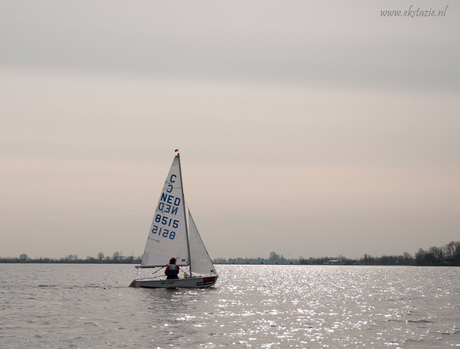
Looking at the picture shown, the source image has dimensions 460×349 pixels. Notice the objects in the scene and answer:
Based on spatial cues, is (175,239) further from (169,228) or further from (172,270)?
(172,270)

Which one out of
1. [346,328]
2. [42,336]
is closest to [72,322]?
[42,336]

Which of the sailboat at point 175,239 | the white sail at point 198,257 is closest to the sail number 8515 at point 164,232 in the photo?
the sailboat at point 175,239

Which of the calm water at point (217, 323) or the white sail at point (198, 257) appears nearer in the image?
the calm water at point (217, 323)

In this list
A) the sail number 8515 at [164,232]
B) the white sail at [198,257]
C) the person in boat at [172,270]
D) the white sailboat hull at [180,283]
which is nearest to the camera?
the white sailboat hull at [180,283]

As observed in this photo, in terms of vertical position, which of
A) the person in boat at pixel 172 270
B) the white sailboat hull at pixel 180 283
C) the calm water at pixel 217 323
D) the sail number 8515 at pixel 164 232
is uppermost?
the sail number 8515 at pixel 164 232

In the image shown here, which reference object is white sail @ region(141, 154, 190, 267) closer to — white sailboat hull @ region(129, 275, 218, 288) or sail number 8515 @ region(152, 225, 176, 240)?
sail number 8515 @ region(152, 225, 176, 240)

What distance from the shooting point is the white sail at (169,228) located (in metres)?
50.7

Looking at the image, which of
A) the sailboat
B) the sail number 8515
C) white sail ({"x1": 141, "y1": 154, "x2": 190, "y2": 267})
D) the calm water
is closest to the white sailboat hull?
the sailboat

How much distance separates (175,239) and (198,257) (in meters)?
2.89

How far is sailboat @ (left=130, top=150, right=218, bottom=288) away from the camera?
165 feet

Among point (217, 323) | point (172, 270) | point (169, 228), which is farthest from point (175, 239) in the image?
point (217, 323)

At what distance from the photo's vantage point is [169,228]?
168 ft

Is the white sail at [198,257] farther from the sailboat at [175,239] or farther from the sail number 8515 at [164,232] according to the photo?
the sail number 8515 at [164,232]

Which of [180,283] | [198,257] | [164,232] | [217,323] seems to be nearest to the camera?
[217,323]
